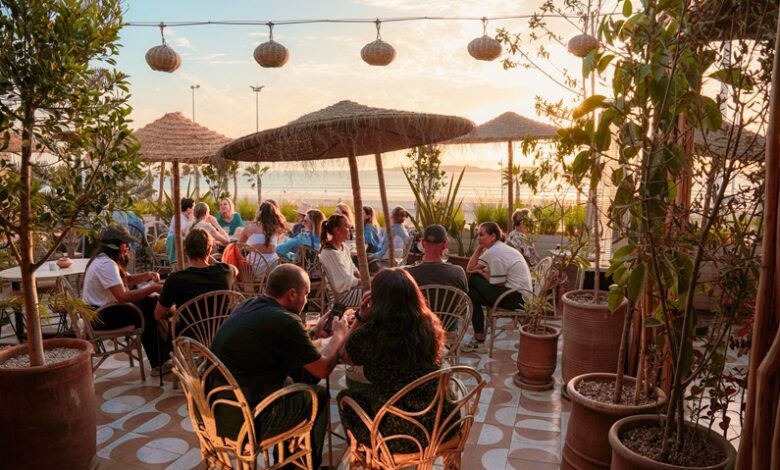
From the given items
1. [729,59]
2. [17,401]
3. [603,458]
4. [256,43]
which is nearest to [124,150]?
[17,401]

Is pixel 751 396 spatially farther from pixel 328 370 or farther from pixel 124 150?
pixel 124 150

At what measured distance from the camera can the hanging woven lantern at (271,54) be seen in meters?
6.04

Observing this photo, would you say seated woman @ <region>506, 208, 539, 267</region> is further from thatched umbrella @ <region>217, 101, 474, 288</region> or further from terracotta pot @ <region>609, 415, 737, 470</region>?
terracotta pot @ <region>609, 415, 737, 470</region>

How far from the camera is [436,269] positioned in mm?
4277

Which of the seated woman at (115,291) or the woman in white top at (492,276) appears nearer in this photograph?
the seated woman at (115,291)

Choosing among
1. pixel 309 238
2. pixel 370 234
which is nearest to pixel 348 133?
pixel 309 238

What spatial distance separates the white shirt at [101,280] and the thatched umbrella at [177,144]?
1621 millimetres

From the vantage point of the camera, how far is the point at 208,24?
755cm

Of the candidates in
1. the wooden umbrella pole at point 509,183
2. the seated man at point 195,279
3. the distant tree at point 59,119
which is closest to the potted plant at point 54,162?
the distant tree at point 59,119

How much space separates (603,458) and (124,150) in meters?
2.76

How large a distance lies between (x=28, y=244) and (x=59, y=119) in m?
0.63

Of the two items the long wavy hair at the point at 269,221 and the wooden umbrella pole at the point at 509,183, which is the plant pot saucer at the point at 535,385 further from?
the wooden umbrella pole at the point at 509,183

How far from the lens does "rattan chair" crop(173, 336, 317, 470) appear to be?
211 cm

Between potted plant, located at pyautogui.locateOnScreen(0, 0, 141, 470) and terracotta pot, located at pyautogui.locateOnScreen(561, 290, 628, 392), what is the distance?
2890 mm
